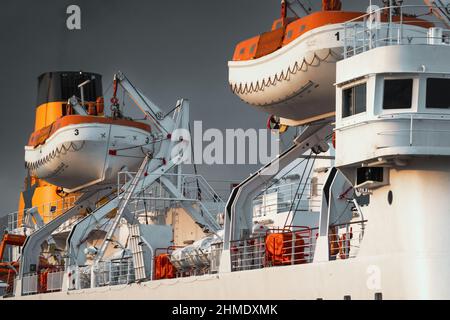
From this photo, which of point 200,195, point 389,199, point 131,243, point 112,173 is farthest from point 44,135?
point 389,199

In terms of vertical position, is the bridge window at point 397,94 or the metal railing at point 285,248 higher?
the bridge window at point 397,94

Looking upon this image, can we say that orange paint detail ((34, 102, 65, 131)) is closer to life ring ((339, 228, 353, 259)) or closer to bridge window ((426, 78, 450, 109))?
life ring ((339, 228, 353, 259))

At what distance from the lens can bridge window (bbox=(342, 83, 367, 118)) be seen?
89.7 ft

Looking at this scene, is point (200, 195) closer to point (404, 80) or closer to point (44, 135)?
point (44, 135)

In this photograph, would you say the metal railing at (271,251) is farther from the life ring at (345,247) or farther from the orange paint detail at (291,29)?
the orange paint detail at (291,29)

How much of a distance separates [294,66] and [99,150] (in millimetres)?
20140

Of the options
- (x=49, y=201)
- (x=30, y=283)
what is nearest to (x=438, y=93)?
(x=30, y=283)

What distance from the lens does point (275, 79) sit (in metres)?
32.5

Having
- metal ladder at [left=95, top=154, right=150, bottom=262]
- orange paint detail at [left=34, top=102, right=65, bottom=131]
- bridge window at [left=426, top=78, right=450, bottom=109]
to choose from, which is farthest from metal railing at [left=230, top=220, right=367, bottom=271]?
orange paint detail at [left=34, top=102, right=65, bottom=131]

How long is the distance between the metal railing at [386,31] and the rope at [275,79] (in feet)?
3.78

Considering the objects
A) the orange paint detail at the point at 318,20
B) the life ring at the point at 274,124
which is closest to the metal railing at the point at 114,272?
the life ring at the point at 274,124

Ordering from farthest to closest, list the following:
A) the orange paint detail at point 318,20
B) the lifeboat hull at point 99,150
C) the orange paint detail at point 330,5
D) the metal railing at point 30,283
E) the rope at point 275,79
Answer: the lifeboat hull at point 99,150 → the metal railing at point 30,283 → the orange paint detail at point 330,5 → the orange paint detail at point 318,20 → the rope at point 275,79

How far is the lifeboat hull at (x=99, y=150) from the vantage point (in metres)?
50.3

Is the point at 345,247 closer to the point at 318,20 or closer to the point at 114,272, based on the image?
the point at 318,20
